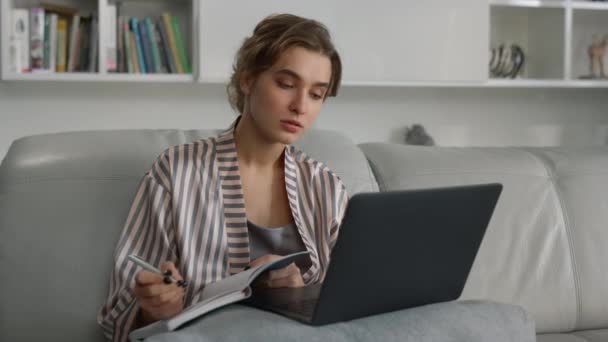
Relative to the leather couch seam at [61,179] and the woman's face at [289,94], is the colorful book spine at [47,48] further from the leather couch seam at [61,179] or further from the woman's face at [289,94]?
the woman's face at [289,94]

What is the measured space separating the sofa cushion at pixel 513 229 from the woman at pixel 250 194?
0.30m

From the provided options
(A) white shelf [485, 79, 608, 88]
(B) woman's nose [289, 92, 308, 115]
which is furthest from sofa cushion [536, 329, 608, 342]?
(A) white shelf [485, 79, 608, 88]

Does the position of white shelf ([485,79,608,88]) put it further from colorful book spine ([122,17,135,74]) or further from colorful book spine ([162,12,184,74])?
colorful book spine ([122,17,135,74])

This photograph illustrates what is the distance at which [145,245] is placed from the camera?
4.85 feet

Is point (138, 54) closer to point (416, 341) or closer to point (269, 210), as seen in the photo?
point (269, 210)

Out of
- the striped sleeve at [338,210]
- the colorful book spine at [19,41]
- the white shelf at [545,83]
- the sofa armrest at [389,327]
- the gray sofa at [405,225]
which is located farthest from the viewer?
the white shelf at [545,83]

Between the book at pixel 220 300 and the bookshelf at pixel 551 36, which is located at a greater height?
the bookshelf at pixel 551 36

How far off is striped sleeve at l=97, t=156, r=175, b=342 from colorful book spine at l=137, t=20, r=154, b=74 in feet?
5.16

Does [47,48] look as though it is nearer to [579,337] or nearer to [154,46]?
[154,46]

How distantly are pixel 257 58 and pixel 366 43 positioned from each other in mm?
1591

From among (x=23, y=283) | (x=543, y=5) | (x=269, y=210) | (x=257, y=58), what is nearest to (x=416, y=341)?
(x=269, y=210)

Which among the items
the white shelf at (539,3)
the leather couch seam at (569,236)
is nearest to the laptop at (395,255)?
the leather couch seam at (569,236)

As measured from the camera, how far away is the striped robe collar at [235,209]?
1.52 meters

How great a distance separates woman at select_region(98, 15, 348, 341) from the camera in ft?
4.84
